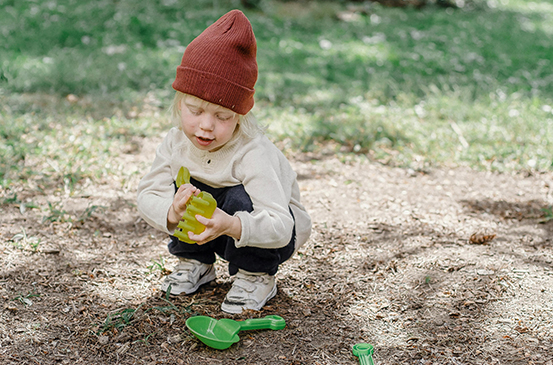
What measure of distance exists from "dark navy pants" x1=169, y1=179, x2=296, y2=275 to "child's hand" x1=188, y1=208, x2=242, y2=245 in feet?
0.49

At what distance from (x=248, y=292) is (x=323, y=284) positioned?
15.9 inches

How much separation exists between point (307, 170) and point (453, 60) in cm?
366

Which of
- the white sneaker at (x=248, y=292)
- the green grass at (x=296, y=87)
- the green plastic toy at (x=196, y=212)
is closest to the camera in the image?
the green plastic toy at (x=196, y=212)

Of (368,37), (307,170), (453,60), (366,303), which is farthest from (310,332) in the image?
(368,37)

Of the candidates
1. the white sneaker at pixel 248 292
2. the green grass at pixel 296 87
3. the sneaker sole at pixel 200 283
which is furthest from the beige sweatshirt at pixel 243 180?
the green grass at pixel 296 87

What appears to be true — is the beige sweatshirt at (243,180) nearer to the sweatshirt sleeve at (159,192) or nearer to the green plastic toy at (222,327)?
the sweatshirt sleeve at (159,192)

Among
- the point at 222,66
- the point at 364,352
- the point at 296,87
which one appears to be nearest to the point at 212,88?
the point at 222,66

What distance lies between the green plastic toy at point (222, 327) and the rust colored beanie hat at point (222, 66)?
0.75 m

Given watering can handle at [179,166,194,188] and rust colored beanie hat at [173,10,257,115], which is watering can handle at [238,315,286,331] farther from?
rust colored beanie hat at [173,10,257,115]

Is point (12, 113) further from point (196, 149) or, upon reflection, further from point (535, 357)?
point (535, 357)

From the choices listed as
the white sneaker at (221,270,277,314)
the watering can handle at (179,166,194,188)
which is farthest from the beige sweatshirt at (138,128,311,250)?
the white sneaker at (221,270,277,314)

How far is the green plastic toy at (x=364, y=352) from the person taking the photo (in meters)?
1.93

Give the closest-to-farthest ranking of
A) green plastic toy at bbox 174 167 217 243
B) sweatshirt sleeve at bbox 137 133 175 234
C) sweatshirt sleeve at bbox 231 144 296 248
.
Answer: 1. green plastic toy at bbox 174 167 217 243
2. sweatshirt sleeve at bbox 231 144 296 248
3. sweatshirt sleeve at bbox 137 133 175 234

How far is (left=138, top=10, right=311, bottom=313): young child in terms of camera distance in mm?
1922
